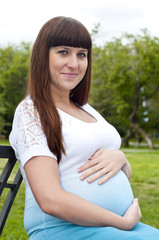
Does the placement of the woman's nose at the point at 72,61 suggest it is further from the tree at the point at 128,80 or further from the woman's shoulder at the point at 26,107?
the tree at the point at 128,80

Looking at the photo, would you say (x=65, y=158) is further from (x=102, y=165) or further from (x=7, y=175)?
(x=7, y=175)

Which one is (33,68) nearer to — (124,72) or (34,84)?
(34,84)

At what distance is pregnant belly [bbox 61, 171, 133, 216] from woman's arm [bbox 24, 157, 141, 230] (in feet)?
0.47

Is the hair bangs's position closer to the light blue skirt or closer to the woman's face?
the woman's face

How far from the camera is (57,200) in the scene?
161cm

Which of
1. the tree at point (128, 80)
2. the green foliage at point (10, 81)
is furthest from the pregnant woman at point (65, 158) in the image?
the green foliage at point (10, 81)

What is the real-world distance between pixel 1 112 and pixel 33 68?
33.7 metres

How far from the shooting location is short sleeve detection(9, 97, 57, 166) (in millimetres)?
1687

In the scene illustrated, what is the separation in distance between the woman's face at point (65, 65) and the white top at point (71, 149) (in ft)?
0.58

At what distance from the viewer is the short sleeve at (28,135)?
169 cm

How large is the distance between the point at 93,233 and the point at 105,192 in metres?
0.28

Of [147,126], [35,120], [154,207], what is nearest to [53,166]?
[35,120]

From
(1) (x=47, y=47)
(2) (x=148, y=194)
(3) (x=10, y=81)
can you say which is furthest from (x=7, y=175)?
(3) (x=10, y=81)

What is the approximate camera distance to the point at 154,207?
582 cm
